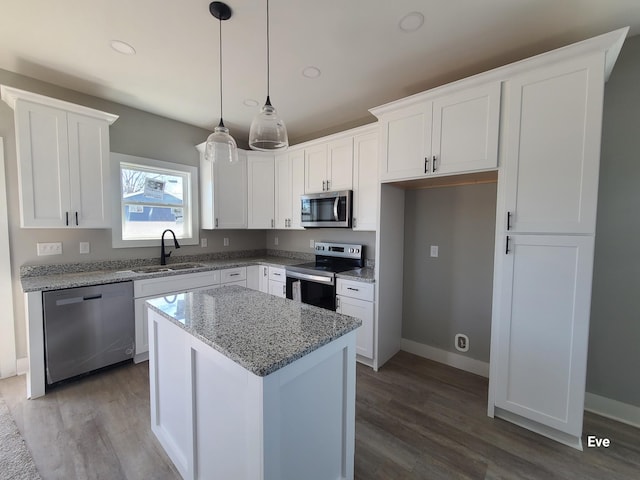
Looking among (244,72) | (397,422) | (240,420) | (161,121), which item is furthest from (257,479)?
(161,121)

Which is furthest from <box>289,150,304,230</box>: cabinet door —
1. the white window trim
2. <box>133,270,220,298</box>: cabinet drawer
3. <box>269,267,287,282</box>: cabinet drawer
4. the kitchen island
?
the kitchen island

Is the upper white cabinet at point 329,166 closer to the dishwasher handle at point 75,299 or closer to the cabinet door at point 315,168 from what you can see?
the cabinet door at point 315,168

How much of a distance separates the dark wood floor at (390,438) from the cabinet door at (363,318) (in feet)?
1.16

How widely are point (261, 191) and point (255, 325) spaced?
2.87m

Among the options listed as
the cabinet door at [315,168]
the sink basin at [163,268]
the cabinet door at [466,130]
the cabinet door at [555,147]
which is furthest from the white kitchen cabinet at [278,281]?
the cabinet door at [555,147]

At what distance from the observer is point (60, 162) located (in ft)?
7.87

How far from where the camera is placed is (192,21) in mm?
1771

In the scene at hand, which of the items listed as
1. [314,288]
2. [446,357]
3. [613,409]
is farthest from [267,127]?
[613,409]

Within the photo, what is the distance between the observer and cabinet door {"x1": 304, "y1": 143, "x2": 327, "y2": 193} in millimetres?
3240

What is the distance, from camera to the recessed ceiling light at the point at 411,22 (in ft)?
5.60

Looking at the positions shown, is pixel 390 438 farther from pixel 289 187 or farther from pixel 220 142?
pixel 289 187

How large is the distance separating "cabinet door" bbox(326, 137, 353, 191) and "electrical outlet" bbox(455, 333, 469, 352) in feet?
6.33

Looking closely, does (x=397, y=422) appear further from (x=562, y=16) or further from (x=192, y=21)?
(x=192, y=21)

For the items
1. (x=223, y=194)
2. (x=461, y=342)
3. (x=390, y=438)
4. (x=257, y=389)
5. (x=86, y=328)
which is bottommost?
(x=390, y=438)
